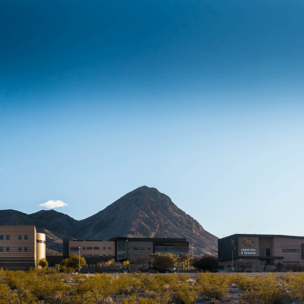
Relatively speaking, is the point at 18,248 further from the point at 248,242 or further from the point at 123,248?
the point at 248,242

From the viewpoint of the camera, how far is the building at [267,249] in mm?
101812

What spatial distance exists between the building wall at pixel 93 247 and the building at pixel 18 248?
2689cm

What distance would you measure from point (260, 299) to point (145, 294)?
8545 mm

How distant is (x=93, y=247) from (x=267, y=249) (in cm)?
5220

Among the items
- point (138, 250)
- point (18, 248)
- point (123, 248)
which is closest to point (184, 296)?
point (18, 248)

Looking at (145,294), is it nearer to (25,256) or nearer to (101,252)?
(25,256)

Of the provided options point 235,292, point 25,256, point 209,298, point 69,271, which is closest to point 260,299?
point 209,298

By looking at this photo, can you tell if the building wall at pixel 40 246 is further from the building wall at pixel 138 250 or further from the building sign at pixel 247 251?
the building sign at pixel 247 251

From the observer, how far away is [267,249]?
10506cm

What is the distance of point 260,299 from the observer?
82.7ft

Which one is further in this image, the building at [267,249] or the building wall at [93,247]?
the building wall at [93,247]

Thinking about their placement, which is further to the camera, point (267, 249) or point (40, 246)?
point (267, 249)

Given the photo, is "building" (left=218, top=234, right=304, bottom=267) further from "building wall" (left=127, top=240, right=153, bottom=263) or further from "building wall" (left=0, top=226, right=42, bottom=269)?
"building wall" (left=0, top=226, right=42, bottom=269)

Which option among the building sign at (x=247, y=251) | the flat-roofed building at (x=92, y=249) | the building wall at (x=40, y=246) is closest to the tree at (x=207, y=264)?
the building sign at (x=247, y=251)
